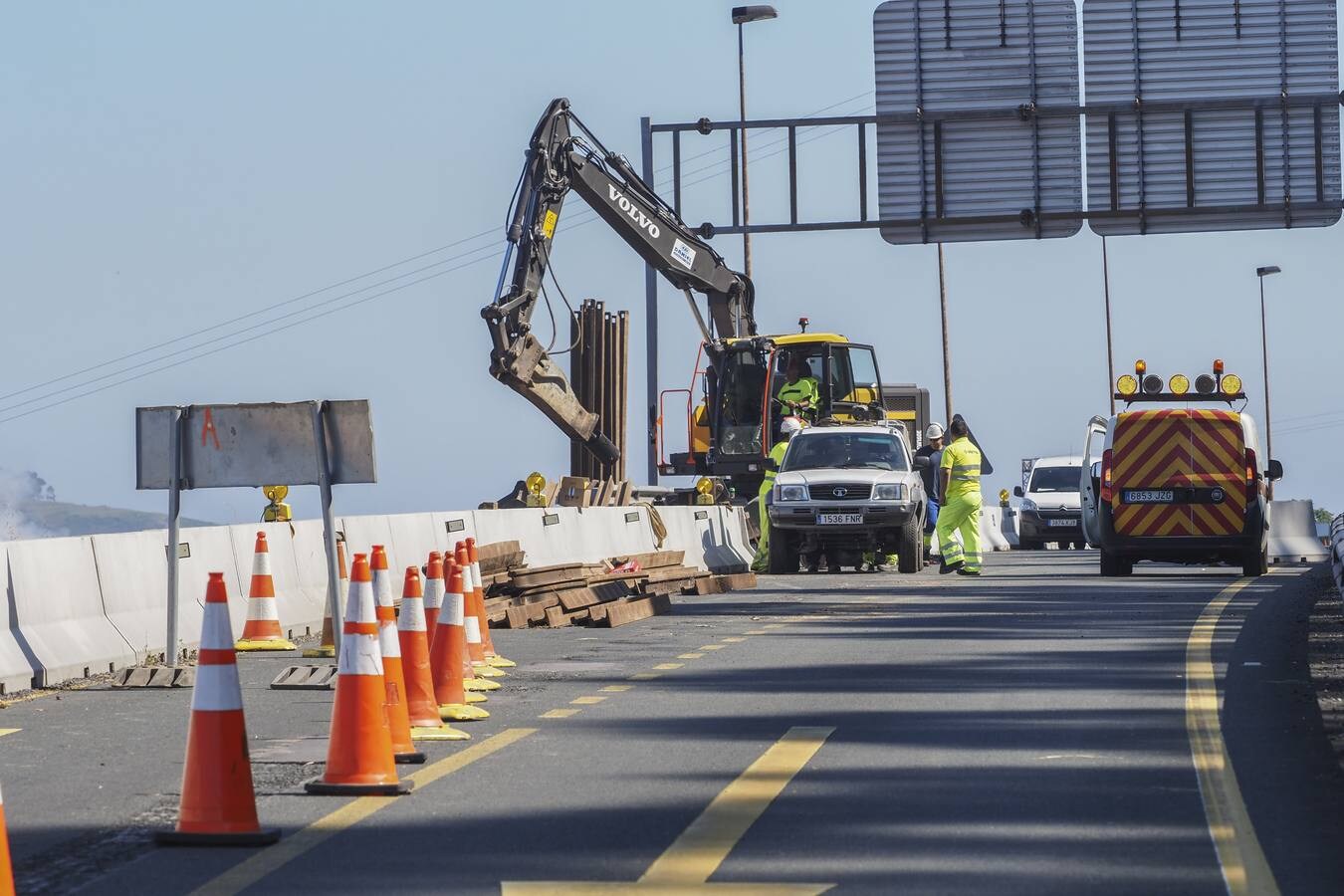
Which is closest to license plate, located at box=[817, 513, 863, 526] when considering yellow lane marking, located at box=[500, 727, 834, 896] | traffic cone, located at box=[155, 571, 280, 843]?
yellow lane marking, located at box=[500, 727, 834, 896]

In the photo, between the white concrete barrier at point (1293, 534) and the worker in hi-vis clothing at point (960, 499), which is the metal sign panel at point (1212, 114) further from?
the worker in hi-vis clothing at point (960, 499)

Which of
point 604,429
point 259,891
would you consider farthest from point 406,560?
point 604,429

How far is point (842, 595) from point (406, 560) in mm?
5300

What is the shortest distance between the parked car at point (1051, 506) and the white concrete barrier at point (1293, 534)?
8039 millimetres

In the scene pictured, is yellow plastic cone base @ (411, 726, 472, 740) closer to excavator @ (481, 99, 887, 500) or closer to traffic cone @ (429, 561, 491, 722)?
traffic cone @ (429, 561, 491, 722)

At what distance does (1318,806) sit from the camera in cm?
820

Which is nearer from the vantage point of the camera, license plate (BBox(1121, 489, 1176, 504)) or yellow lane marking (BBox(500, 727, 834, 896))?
yellow lane marking (BBox(500, 727, 834, 896))

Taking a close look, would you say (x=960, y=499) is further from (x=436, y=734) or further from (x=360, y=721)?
(x=360, y=721)

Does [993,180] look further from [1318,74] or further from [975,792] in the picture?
[975,792]

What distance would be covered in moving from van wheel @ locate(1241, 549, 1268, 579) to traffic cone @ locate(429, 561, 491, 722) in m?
16.6

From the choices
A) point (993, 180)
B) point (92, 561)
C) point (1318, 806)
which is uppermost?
point (993, 180)

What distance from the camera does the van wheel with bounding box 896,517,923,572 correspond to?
93.1 feet

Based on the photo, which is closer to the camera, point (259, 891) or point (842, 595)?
point (259, 891)

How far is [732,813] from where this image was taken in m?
8.09
